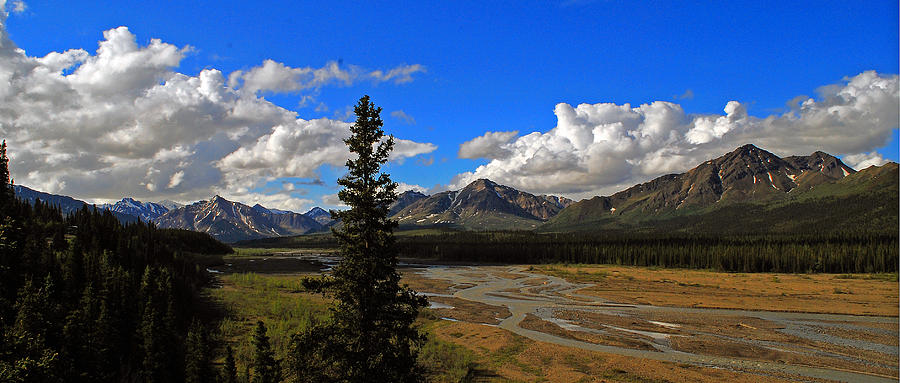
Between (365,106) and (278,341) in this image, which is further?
(278,341)

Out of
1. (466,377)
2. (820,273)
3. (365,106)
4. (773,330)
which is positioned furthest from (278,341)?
(820,273)

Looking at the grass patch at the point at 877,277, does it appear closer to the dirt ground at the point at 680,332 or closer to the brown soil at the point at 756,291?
the brown soil at the point at 756,291

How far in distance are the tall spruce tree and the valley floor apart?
61.3ft

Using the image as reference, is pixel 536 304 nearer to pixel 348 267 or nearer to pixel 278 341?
pixel 278 341

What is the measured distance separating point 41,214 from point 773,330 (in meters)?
115

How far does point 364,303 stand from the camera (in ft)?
59.0

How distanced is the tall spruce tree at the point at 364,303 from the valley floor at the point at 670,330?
18.7 m

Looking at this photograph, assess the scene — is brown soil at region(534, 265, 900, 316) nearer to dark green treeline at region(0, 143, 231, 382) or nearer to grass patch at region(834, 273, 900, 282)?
grass patch at region(834, 273, 900, 282)

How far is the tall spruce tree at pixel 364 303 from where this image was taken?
57.4 ft

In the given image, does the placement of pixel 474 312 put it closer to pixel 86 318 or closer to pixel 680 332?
pixel 680 332

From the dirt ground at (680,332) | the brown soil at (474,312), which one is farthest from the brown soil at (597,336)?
the brown soil at (474,312)

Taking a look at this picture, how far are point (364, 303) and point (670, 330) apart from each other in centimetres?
4378

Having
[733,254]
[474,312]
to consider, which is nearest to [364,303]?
[474,312]

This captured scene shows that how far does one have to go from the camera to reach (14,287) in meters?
31.0
